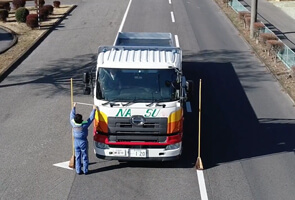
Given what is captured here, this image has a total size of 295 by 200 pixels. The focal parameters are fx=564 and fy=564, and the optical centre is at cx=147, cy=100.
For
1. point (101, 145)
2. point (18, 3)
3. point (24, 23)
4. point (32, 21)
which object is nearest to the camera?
point (101, 145)

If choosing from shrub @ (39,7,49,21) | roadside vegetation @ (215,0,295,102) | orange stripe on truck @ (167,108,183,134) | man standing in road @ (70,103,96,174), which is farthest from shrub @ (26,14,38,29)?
orange stripe on truck @ (167,108,183,134)

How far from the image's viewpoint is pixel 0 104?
61.3 feet

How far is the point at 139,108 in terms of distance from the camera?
12867mm

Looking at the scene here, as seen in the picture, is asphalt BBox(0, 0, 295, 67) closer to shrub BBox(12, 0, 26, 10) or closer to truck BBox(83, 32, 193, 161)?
shrub BBox(12, 0, 26, 10)

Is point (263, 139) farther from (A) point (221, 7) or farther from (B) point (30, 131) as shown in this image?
(A) point (221, 7)

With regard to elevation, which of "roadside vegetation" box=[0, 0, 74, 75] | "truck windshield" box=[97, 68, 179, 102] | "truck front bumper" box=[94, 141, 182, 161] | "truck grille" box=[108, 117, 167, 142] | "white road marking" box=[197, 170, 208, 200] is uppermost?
"truck windshield" box=[97, 68, 179, 102]

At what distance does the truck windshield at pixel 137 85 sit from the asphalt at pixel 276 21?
14.3m

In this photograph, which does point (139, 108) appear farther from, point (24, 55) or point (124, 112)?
point (24, 55)

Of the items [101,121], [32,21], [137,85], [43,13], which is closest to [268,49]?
[137,85]

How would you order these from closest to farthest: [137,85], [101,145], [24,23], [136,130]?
[136,130], [137,85], [101,145], [24,23]

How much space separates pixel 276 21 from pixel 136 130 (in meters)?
24.6

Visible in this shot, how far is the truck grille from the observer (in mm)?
12977

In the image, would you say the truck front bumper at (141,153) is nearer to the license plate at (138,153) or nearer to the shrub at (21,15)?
the license plate at (138,153)

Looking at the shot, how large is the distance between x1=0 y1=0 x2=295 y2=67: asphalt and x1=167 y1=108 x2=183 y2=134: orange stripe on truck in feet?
50.3
